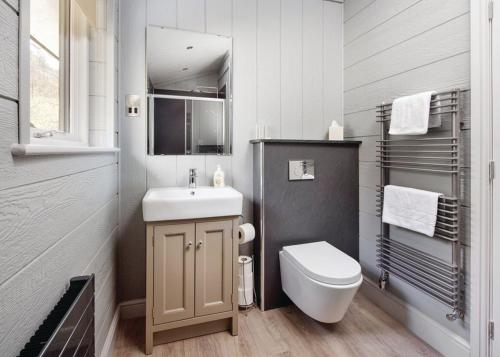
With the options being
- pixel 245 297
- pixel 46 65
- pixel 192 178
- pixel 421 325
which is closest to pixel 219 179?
pixel 192 178

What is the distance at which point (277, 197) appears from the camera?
2000 mm

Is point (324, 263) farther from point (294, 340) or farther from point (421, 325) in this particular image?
point (421, 325)

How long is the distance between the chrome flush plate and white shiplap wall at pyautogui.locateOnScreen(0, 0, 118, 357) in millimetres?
1306

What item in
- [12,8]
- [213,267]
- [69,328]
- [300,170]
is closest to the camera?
[12,8]

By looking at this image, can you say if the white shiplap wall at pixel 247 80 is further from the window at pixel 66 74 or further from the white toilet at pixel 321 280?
the white toilet at pixel 321 280

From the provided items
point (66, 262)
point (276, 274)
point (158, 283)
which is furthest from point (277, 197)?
point (66, 262)

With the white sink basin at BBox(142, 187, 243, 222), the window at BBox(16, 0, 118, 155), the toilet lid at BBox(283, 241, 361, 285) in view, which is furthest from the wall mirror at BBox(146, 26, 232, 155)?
the toilet lid at BBox(283, 241, 361, 285)

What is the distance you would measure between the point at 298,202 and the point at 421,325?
1067 millimetres

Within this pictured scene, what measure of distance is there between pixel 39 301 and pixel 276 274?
154cm

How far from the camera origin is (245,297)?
1.96 m

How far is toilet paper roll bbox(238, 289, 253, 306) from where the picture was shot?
195 centimetres

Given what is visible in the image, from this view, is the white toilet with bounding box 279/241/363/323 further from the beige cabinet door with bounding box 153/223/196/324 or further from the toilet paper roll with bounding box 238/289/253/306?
the beige cabinet door with bounding box 153/223/196/324

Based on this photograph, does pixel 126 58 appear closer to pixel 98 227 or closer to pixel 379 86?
pixel 98 227

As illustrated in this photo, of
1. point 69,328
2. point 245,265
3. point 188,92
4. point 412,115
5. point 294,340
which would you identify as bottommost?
point 294,340
